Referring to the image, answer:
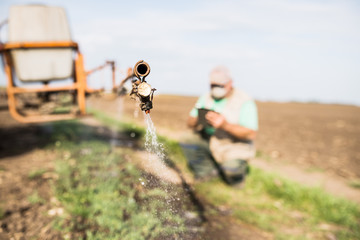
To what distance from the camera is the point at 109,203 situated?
2.98 m

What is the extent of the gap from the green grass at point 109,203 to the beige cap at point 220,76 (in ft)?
6.30

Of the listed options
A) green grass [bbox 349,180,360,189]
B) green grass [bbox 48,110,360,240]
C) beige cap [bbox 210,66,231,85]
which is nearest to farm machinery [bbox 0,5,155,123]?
green grass [bbox 48,110,360,240]

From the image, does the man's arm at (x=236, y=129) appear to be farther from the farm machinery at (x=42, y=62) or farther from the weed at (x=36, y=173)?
the weed at (x=36, y=173)

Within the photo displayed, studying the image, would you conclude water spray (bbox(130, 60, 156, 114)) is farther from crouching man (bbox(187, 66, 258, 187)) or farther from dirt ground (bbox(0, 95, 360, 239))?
crouching man (bbox(187, 66, 258, 187))

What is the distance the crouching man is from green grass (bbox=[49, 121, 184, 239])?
4.94ft

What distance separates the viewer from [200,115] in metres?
3.83

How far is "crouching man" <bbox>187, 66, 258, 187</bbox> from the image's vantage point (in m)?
4.07

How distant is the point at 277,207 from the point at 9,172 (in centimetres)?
435

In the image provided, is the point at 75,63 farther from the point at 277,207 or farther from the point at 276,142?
the point at 276,142

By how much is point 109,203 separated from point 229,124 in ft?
7.13

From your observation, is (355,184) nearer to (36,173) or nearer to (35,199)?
(35,199)

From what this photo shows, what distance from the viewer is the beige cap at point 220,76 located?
4059 mm

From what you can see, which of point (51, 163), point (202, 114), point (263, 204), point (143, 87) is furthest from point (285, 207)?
point (51, 163)

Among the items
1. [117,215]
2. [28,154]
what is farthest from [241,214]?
[28,154]
